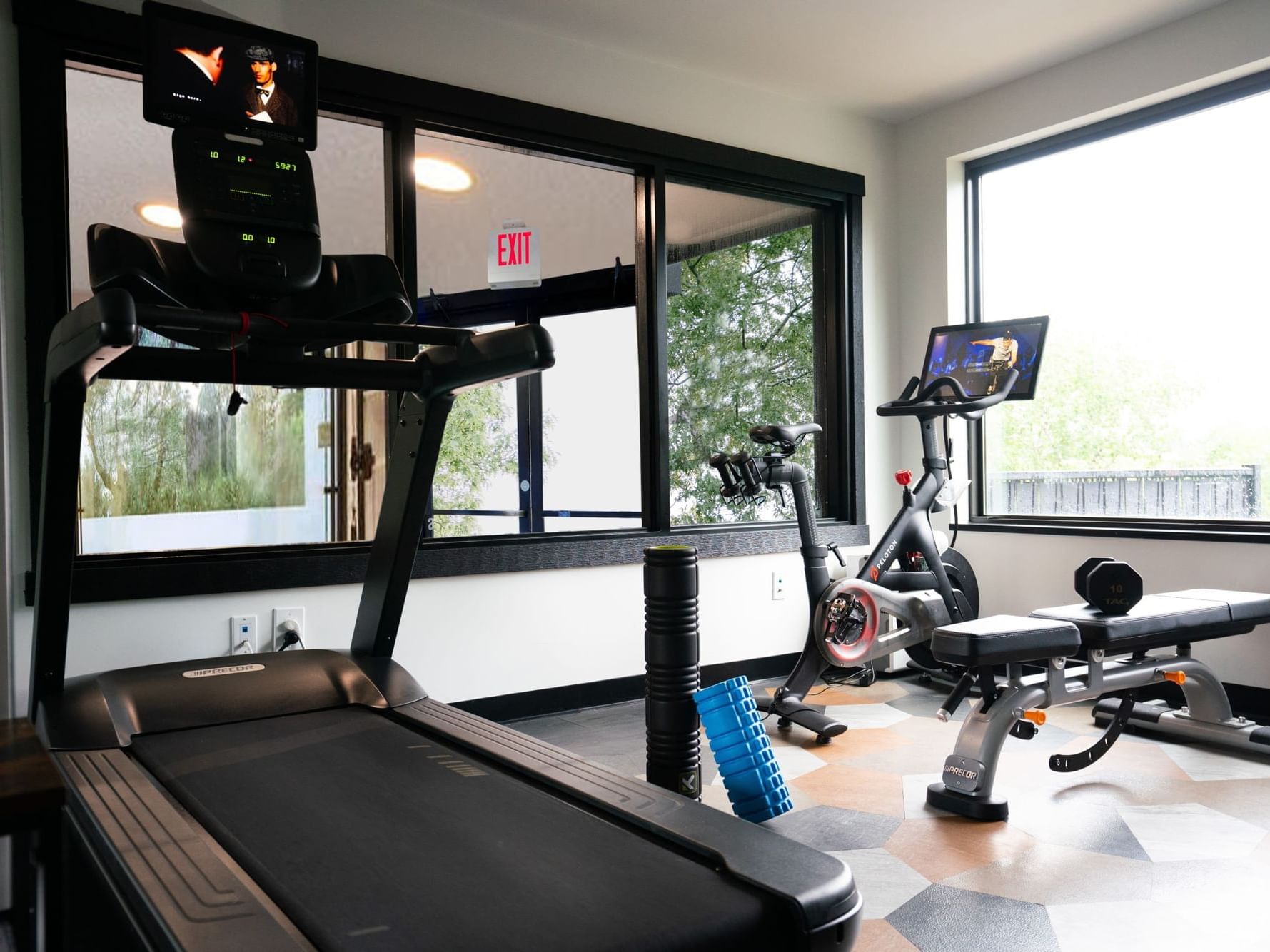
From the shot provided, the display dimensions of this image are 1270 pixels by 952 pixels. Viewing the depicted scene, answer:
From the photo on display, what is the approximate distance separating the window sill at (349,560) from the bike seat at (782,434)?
1.50ft

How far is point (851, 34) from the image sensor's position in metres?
3.70

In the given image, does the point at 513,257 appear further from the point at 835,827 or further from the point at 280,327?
the point at 835,827

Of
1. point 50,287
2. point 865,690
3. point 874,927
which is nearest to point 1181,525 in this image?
point 865,690

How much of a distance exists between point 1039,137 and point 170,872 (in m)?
4.23

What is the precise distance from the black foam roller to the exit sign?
225 centimetres

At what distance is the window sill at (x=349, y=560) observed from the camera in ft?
8.91

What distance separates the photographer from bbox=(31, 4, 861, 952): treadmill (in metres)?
1.18

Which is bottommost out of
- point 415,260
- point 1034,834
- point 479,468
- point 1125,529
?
point 1034,834

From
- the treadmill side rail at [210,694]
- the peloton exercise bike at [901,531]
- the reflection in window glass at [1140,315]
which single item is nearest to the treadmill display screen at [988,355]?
the peloton exercise bike at [901,531]

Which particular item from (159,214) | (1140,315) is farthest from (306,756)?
(1140,315)

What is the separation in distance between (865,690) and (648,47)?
2.65 m

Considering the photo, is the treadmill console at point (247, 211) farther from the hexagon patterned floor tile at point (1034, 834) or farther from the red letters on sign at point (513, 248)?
the red letters on sign at point (513, 248)

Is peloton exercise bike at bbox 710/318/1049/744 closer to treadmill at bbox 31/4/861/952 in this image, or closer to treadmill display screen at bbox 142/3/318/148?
treadmill at bbox 31/4/861/952

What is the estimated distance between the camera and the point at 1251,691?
3441 millimetres
